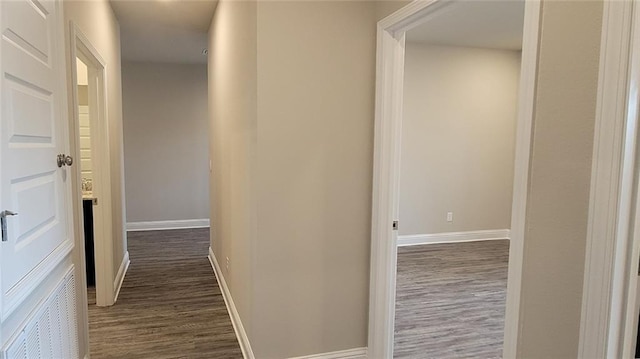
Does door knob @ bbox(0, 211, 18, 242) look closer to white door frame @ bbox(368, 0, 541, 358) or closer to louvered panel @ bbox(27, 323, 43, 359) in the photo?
louvered panel @ bbox(27, 323, 43, 359)

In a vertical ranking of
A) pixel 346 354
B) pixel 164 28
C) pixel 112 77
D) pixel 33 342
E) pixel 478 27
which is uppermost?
pixel 478 27

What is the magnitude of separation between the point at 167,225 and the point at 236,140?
452 cm

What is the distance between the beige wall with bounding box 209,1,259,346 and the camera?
243 cm

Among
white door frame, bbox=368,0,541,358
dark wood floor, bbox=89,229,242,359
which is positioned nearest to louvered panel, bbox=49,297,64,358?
dark wood floor, bbox=89,229,242,359

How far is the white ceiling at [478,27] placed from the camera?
4.00 meters

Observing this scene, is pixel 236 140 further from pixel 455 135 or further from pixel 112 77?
pixel 455 135

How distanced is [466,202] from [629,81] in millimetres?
5073

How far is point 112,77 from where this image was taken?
3.97 metres

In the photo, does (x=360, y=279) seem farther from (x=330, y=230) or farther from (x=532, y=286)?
(x=532, y=286)

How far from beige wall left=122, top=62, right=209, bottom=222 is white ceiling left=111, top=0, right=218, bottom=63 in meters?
0.38

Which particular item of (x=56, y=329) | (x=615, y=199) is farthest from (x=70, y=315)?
(x=615, y=199)

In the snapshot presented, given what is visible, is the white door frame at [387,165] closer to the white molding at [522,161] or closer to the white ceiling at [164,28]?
the white molding at [522,161]

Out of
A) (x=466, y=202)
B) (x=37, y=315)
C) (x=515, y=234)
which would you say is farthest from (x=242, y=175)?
(x=466, y=202)

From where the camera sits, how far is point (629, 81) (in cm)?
105
